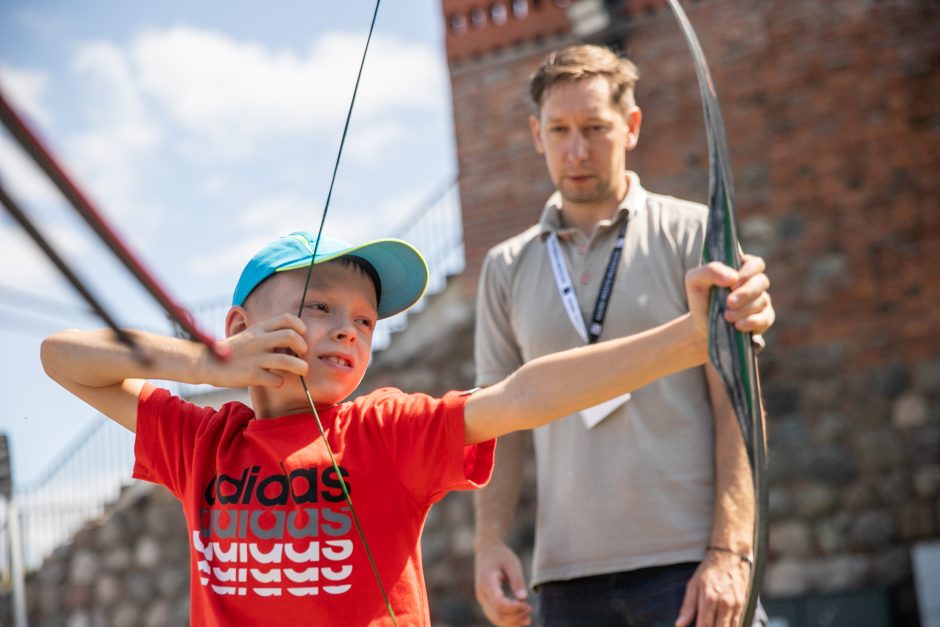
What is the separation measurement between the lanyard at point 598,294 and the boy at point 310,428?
614mm

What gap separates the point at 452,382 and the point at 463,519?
3.23 feet

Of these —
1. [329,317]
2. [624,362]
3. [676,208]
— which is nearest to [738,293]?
[624,362]

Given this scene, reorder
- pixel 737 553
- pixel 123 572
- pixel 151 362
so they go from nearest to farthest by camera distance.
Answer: pixel 151 362 < pixel 737 553 < pixel 123 572

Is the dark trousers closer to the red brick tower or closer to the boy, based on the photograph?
the boy

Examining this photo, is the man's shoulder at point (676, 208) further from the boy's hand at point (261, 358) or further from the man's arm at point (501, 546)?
the boy's hand at point (261, 358)

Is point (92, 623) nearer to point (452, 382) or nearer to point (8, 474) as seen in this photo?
point (452, 382)

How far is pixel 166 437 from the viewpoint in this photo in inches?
71.8

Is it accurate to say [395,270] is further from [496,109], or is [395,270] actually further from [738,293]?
[496,109]

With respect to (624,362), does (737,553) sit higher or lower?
lower

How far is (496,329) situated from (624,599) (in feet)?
2.29

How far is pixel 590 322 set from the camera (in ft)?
7.78

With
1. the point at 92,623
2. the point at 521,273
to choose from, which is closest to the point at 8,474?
the point at 521,273

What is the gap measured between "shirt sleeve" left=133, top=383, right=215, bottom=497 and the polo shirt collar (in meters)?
1.02

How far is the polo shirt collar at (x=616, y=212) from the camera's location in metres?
2.47
